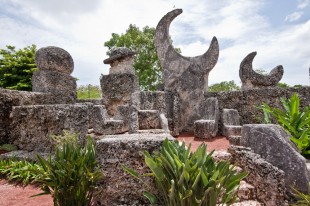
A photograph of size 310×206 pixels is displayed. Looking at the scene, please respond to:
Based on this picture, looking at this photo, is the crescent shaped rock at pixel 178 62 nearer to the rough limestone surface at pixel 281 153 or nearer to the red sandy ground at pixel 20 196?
the rough limestone surface at pixel 281 153

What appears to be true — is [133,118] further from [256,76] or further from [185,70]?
[256,76]

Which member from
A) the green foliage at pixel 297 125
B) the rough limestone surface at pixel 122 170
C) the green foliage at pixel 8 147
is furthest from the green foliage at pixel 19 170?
the green foliage at pixel 297 125

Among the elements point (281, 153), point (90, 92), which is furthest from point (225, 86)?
point (281, 153)

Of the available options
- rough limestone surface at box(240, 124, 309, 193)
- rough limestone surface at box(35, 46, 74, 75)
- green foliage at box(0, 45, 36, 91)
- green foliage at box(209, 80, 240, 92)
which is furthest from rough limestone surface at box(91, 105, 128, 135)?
green foliage at box(209, 80, 240, 92)

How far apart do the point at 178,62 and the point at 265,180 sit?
6.37 metres

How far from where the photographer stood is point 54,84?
227 inches

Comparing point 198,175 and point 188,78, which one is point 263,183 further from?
point 188,78

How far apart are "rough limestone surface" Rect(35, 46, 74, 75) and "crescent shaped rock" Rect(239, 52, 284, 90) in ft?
19.2

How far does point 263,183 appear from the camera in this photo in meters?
2.62

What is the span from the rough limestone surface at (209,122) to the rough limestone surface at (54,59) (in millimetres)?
4126

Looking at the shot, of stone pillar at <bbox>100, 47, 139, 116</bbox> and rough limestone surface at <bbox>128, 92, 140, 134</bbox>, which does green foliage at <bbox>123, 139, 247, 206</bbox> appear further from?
stone pillar at <bbox>100, 47, 139, 116</bbox>

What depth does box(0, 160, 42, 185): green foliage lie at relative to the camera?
333 cm

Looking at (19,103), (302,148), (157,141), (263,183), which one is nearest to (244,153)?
(263,183)

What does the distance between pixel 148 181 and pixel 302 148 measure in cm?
298
